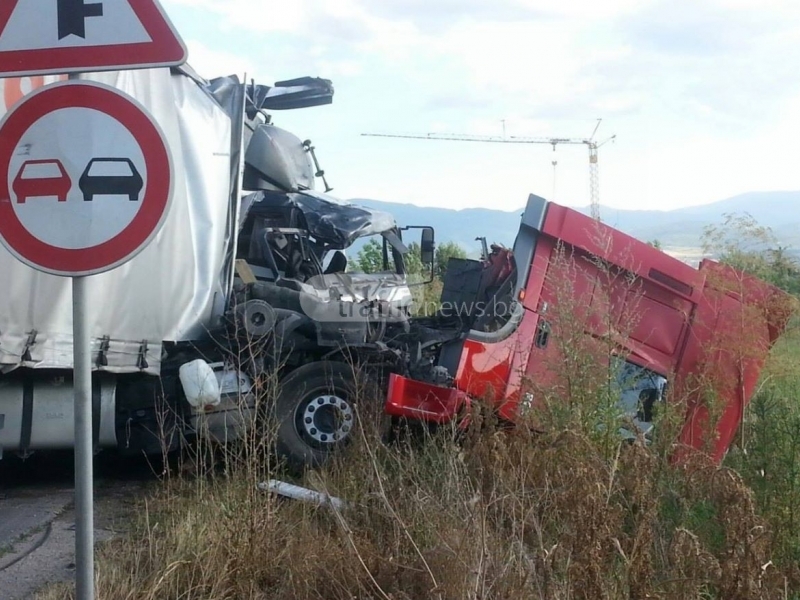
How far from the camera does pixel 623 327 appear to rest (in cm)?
660

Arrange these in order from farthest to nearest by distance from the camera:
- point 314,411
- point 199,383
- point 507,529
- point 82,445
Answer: point 314,411 → point 199,383 → point 507,529 → point 82,445

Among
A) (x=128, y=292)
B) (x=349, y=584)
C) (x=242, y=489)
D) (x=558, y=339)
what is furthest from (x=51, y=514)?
(x=558, y=339)

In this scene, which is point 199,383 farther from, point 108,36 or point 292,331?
point 108,36

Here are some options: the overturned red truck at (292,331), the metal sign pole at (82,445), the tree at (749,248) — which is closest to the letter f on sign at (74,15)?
the metal sign pole at (82,445)

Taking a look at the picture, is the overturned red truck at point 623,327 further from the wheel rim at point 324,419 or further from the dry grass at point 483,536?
the dry grass at point 483,536

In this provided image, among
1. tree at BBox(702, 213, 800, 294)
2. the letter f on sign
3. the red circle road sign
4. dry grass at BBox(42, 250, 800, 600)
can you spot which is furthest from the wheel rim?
the letter f on sign

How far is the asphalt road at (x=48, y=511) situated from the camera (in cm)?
494

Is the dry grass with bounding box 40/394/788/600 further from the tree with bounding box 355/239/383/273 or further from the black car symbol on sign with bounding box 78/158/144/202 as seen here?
the tree with bounding box 355/239/383/273

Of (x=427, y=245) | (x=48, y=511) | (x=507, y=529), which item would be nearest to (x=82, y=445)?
(x=507, y=529)

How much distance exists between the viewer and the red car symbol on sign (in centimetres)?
299

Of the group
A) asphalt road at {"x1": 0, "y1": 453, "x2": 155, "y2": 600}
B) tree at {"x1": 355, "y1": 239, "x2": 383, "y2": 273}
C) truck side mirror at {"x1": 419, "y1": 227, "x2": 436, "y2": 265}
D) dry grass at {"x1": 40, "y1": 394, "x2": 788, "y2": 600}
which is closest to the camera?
dry grass at {"x1": 40, "y1": 394, "x2": 788, "y2": 600}

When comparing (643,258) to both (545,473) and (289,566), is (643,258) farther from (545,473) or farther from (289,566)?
(289,566)

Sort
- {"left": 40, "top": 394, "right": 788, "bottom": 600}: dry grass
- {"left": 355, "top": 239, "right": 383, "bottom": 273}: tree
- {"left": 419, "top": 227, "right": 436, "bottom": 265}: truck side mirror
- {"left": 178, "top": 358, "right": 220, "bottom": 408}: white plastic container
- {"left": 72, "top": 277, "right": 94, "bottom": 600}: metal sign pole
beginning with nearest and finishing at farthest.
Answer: {"left": 72, "top": 277, "right": 94, "bottom": 600}: metal sign pole < {"left": 40, "top": 394, "right": 788, "bottom": 600}: dry grass < {"left": 178, "top": 358, "right": 220, "bottom": 408}: white plastic container < {"left": 355, "top": 239, "right": 383, "bottom": 273}: tree < {"left": 419, "top": 227, "right": 436, "bottom": 265}: truck side mirror

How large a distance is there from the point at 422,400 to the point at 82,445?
425cm
